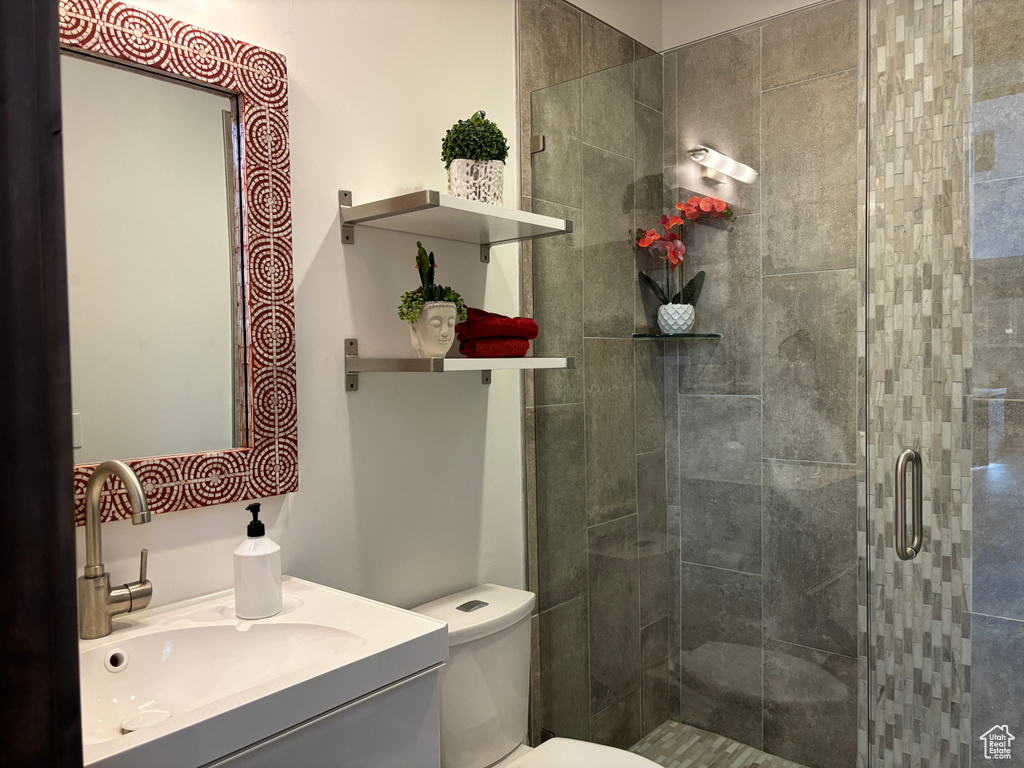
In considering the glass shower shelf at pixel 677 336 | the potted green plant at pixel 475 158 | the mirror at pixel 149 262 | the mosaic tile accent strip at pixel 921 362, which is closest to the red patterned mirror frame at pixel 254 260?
the mirror at pixel 149 262

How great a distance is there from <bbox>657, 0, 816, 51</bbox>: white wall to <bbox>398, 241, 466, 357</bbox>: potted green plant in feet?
5.02

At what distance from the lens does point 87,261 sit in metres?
1.15

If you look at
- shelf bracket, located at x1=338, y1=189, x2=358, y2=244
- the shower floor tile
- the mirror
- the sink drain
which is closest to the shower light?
shelf bracket, located at x1=338, y1=189, x2=358, y2=244

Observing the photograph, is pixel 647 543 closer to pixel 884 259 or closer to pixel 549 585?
pixel 549 585

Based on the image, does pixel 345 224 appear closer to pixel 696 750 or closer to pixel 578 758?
pixel 578 758

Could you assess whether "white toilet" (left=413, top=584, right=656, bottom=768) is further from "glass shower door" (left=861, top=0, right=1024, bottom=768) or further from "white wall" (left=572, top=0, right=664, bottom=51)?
"white wall" (left=572, top=0, right=664, bottom=51)

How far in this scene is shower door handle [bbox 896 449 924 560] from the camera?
1.35 m

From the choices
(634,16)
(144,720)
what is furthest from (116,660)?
(634,16)

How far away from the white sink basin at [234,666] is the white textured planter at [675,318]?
936 millimetres

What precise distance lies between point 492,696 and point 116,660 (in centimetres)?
76

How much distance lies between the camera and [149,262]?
122 cm

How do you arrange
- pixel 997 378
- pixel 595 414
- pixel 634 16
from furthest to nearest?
pixel 634 16
pixel 595 414
pixel 997 378

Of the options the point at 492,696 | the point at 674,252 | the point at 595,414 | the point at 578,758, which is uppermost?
the point at 674,252

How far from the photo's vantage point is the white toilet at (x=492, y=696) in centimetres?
146
